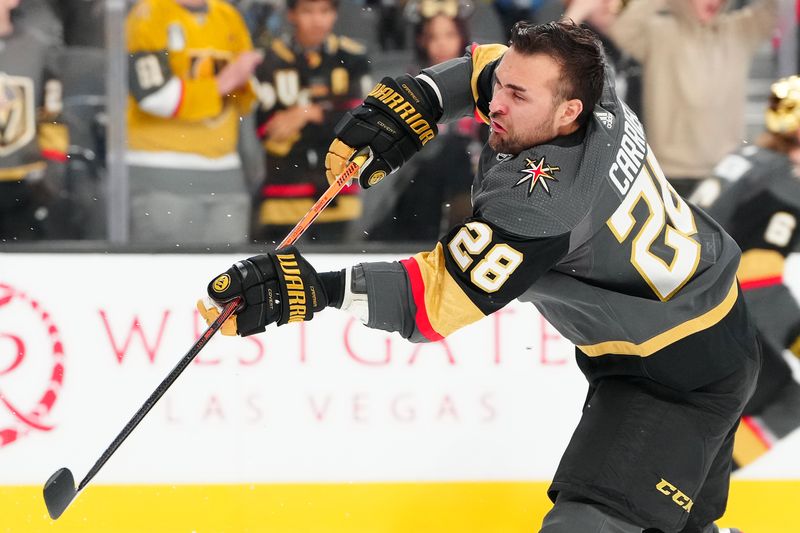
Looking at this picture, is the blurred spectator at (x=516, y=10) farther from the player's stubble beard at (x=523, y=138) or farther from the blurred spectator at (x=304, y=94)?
the player's stubble beard at (x=523, y=138)

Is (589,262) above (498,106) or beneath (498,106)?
beneath

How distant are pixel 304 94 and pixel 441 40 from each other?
1.53 ft

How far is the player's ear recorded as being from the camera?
2387mm

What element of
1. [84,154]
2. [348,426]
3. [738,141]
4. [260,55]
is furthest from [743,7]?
[84,154]

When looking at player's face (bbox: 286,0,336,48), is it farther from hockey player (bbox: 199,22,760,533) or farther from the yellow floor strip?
the yellow floor strip

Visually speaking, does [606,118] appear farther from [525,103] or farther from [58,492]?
[58,492]

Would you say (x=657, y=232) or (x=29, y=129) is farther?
(x=29, y=129)

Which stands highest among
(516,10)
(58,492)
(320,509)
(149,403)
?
(516,10)

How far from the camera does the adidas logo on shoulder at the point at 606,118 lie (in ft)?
8.07

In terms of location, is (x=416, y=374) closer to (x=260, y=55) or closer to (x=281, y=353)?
(x=281, y=353)

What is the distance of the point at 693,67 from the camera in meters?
3.89

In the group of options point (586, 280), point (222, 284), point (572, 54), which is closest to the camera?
point (222, 284)

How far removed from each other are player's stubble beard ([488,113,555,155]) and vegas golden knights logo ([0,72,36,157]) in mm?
1823

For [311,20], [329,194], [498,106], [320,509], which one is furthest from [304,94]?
[498,106]
